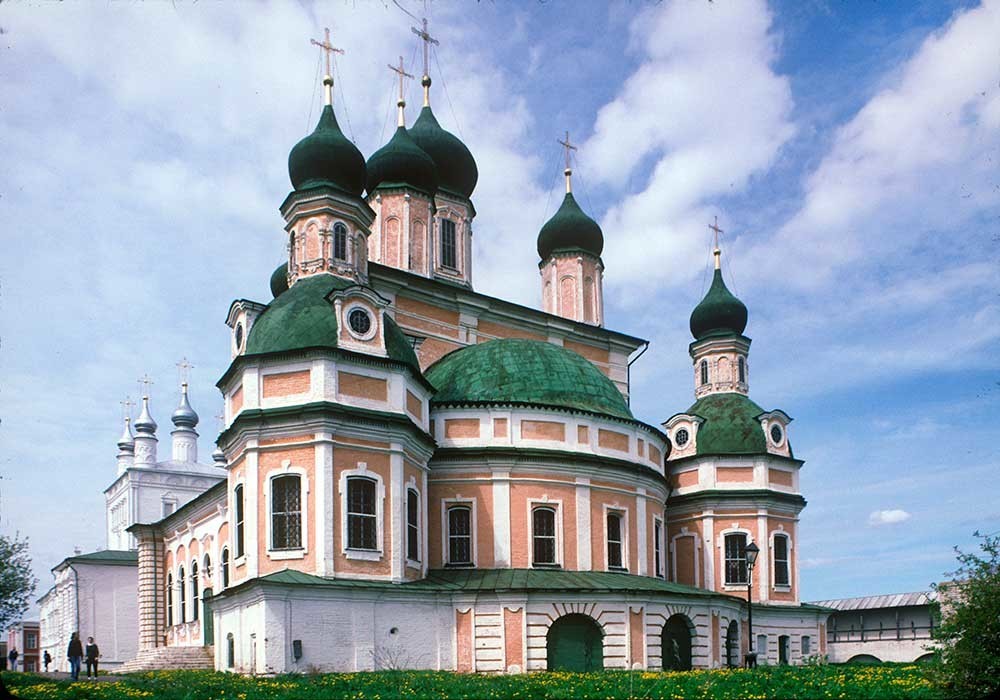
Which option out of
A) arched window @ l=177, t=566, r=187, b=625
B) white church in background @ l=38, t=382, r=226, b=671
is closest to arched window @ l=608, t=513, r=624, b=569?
arched window @ l=177, t=566, r=187, b=625

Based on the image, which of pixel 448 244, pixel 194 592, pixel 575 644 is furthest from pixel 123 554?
pixel 575 644

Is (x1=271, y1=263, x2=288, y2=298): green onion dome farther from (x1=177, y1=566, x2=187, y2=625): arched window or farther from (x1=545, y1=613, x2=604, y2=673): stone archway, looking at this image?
(x1=545, y1=613, x2=604, y2=673): stone archway

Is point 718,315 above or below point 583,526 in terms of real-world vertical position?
above

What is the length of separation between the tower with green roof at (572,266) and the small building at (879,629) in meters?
19.3

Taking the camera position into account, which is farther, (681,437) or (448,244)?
(681,437)

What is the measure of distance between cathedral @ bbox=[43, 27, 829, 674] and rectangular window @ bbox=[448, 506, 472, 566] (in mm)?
50

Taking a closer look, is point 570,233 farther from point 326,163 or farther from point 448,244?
point 326,163

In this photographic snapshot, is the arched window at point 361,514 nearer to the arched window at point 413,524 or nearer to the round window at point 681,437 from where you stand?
the arched window at point 413,524

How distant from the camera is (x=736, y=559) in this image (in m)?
41.2

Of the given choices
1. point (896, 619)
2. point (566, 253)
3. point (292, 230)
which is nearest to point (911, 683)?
point (292, 230)

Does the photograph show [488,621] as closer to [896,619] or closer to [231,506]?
[231,506]

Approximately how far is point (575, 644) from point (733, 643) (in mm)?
8673

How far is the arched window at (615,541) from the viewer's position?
110 ft

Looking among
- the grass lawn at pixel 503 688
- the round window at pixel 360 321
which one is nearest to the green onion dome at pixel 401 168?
the round window at pixel 360 321
